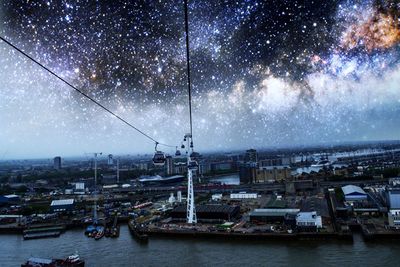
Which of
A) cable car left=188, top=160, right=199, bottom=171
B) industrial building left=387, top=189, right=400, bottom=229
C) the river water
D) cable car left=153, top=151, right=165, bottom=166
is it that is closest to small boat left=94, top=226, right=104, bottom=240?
the river water

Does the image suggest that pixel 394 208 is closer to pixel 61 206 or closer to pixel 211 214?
pixel 211 214

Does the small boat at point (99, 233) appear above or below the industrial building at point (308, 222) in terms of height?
below

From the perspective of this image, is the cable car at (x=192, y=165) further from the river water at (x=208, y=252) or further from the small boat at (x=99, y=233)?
the small boat at (x=99, y=233)

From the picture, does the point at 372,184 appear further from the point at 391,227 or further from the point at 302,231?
the point at 302,231

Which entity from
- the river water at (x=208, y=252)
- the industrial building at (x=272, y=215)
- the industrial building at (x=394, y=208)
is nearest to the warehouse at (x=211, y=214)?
the industrial building at (x=272, y=215)

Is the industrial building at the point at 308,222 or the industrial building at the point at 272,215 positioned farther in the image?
the industrial building at the point at 272,215

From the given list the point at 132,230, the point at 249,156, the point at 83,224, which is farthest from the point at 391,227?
the point at 249,156

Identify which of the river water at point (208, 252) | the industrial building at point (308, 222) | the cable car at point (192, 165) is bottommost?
the river water at point (208, 252)

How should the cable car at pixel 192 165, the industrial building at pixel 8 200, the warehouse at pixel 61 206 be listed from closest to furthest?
1. the cable car at pixel 192 165
2. the warehouse at pixel 61 206
3. the industrial building at pixel 8 200
